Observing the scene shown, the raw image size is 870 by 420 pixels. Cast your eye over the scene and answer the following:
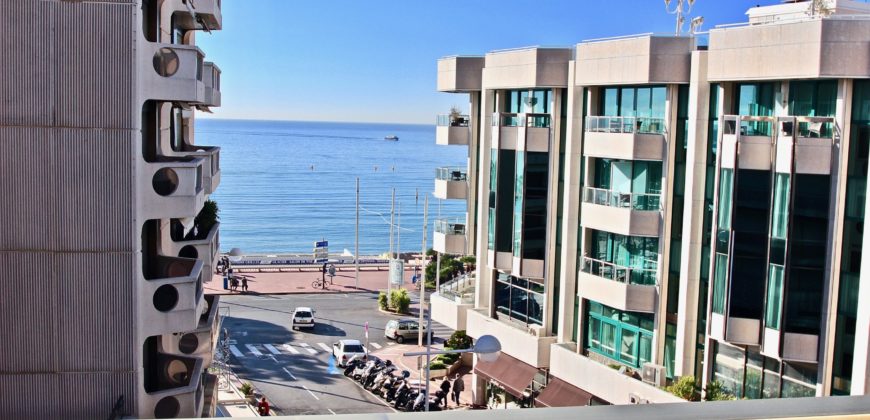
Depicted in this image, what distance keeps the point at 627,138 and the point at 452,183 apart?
10.2 metres

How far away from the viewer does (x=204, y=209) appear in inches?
773

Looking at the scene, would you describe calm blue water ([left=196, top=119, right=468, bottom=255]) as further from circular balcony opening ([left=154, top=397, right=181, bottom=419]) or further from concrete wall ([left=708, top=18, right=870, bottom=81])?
circular balcony opening ([left=154, top=397, right=181, bottom=419])

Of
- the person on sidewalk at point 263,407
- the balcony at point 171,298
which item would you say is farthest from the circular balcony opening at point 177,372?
the person on sidewalk at point 263,407

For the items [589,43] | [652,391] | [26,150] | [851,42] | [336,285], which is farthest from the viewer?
[336,285]

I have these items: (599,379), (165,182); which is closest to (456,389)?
(599,379)

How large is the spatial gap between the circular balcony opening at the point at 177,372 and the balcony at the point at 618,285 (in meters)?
11.8

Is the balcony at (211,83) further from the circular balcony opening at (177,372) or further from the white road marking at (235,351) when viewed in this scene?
the white road marking at (235,351)

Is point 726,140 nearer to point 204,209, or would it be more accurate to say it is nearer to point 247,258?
point 204,209

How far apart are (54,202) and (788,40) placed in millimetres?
14182

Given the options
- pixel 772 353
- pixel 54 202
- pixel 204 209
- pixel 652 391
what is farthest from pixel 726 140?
pixel 54 202

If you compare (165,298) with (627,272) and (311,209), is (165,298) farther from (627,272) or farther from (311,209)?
(311,209)

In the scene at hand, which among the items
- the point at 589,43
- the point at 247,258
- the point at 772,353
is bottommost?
the point at 247,258

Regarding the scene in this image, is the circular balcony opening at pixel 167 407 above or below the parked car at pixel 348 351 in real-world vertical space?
above

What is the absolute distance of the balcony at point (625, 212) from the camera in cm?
2305
